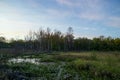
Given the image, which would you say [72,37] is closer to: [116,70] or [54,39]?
[54,39]

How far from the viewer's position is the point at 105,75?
50.5 feet

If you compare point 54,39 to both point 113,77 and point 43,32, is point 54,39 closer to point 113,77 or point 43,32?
point 43,32

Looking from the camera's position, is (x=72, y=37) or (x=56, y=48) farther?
(x=72, y=37)

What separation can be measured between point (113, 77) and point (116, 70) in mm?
1941

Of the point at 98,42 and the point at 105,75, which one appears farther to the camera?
the point at 98,42

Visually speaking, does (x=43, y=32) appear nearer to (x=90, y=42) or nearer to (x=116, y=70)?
(x=90, y=42)

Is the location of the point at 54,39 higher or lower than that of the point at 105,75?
higher

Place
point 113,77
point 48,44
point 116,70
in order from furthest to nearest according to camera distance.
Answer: point 48,44 < point 116,70 < point 113,77

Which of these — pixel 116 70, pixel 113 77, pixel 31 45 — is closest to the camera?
pixel 113 77

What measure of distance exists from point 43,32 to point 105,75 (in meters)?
65.0

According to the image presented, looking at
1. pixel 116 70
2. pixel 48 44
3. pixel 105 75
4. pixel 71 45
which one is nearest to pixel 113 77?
pixel 105 75

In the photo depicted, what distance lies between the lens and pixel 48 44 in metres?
73.1

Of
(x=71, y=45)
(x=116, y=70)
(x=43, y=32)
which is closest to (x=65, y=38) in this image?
(x=71, y=45)

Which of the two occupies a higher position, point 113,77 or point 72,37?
point 72,37
